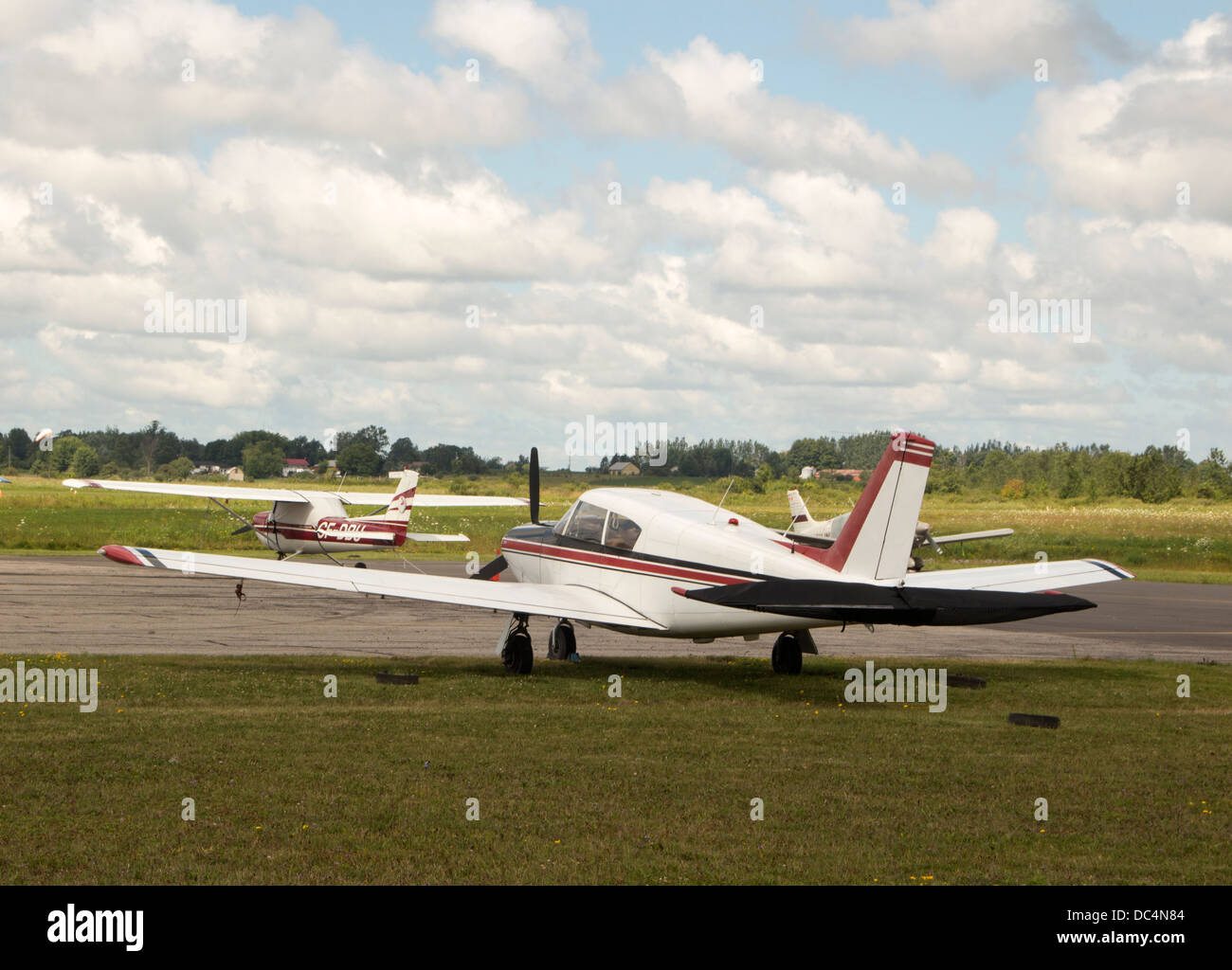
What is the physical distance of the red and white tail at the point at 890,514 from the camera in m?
13.4

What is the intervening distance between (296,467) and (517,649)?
121 m

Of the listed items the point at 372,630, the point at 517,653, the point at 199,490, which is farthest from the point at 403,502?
the point at 517,653

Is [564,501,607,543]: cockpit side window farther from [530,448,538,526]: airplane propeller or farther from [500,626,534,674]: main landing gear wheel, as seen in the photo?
[530,448,538,526]: airplane propeller

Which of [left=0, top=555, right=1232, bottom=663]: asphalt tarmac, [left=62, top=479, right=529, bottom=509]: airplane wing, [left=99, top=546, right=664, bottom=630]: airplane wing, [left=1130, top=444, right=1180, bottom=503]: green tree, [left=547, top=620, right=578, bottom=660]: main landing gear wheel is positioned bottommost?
[left=0, top=555, right=1232, bottom=663]: asphalt tarmac

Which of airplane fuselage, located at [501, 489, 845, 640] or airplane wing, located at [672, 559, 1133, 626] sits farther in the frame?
airplane fuselage, located at [501, 489, 845, 640]

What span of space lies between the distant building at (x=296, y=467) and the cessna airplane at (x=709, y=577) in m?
100

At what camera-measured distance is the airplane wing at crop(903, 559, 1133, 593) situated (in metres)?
15.4

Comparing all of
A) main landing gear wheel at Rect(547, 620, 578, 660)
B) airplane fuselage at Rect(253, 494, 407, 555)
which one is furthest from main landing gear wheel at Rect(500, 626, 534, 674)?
airplane fuselage at Rect(253, 494, 407, 555)

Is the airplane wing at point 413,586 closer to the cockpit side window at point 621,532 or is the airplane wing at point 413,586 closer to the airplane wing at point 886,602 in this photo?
the cockpit side window at point 621,532

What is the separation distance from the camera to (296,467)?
131500 mm

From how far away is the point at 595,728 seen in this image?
36.6 ft


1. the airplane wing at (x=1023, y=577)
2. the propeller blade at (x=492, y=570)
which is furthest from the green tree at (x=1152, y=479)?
the propeller blade at (x=492, y=570)

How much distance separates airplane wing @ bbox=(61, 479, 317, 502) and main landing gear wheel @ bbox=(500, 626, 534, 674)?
14182 mm
